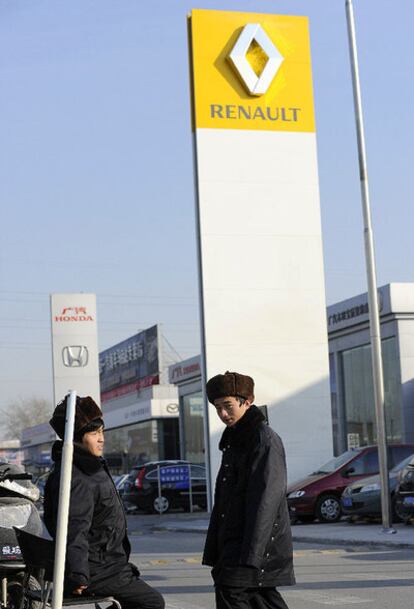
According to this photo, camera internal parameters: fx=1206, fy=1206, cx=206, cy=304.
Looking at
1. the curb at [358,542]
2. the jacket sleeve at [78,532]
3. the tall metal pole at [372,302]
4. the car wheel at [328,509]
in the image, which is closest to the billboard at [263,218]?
the car wheel at [328,509]

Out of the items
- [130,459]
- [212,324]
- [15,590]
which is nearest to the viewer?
[15,590]

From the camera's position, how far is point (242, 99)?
30.8 metres

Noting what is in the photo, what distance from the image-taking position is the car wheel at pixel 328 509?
25.9 m

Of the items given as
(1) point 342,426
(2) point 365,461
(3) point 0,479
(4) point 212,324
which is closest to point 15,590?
(3) point 0,479

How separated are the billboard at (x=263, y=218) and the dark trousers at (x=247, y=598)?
23823mm

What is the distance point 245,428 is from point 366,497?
17989 mm

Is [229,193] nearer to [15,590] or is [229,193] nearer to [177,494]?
[177,494]

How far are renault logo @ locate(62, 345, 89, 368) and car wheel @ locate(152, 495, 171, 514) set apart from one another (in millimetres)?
4547

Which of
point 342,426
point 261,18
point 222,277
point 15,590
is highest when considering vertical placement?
point 261,18

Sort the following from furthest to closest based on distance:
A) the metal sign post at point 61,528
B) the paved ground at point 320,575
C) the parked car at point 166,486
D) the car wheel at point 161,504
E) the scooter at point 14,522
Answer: the parked car at point 166,486
the car wheel at point 161,504
the paved ground at point 320,575
the scooter at point 14,522
the metal sign post at point 61,528

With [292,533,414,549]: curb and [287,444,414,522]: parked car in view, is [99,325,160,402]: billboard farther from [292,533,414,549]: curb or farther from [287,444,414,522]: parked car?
[292,533,414,549]: curb

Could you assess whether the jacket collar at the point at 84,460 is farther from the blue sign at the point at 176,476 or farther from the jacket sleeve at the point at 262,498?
the blue sign at the point at 176,476

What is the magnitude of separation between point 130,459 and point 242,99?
44292mm

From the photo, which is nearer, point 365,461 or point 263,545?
point 263,545
